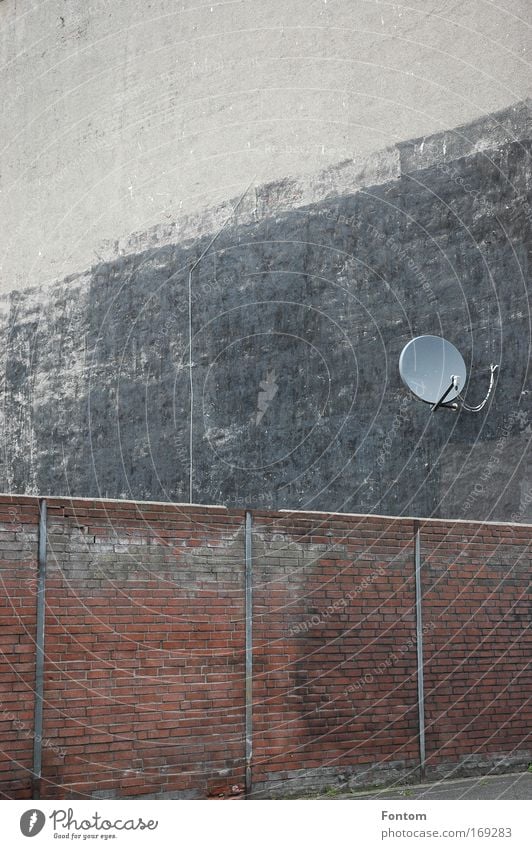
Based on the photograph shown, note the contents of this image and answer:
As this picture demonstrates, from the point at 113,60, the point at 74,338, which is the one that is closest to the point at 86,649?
the point at 74,338

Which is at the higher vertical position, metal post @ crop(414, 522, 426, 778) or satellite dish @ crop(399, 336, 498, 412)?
satellite dish @ crop(399, 336, 498, 412)

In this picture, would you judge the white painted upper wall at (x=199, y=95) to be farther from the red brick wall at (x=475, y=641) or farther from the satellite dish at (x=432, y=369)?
the red brick wall at (x=475, y=641)

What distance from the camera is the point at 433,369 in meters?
12.0

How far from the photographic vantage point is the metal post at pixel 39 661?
8008 mm

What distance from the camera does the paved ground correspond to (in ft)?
30.5

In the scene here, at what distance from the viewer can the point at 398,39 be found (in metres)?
14.6

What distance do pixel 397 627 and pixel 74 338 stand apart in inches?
357

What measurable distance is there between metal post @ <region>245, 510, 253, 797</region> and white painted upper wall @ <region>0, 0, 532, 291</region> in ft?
24.0

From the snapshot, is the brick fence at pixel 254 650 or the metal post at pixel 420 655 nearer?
the brick fence at pixel 254 650

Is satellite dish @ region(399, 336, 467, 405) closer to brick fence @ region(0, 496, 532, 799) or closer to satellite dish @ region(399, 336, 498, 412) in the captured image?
satellite dish @ region(399, 336, 498, 412)

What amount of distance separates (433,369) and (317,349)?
3066 millimetres
